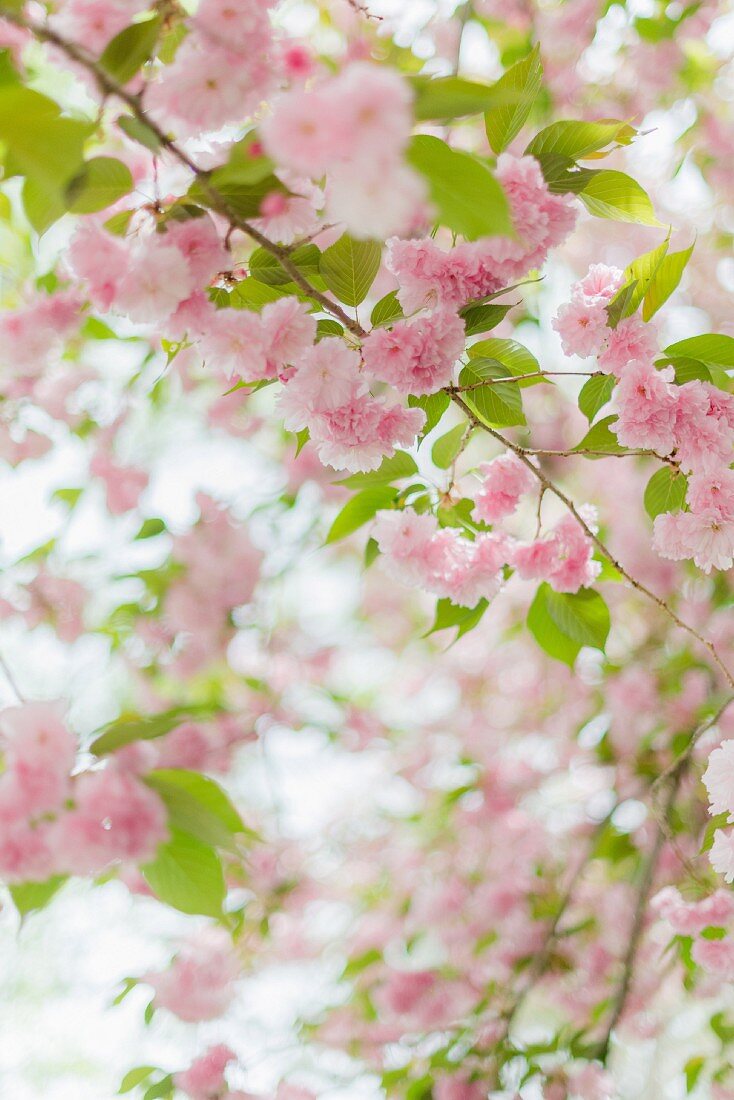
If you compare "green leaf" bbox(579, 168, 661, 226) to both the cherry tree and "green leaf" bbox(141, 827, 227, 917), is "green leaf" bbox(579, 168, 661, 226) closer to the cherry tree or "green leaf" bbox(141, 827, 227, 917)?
the cherry tree

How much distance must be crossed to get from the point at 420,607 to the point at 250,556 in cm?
190

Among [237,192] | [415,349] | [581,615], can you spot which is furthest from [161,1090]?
[237,192]

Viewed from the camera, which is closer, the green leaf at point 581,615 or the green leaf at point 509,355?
the green leaf at point 509,355

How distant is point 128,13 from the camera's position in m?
0.73

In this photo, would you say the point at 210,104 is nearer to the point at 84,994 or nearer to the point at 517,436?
the point at 517,436

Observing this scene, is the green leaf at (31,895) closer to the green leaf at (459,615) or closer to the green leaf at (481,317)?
the green leaf at (459,615)

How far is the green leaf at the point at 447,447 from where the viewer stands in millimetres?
1038

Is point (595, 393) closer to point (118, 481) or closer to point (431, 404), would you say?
point (431, 404)

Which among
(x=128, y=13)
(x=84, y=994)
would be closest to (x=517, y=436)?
(x=128, y=13)

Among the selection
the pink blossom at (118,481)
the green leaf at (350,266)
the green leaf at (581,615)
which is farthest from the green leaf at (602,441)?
the pink blossom at (118,481)

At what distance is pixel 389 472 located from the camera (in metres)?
1.12

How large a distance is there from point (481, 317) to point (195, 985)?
1.42 m

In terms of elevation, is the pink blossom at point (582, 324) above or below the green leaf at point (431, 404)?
above

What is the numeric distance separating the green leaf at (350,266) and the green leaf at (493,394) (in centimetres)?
17
